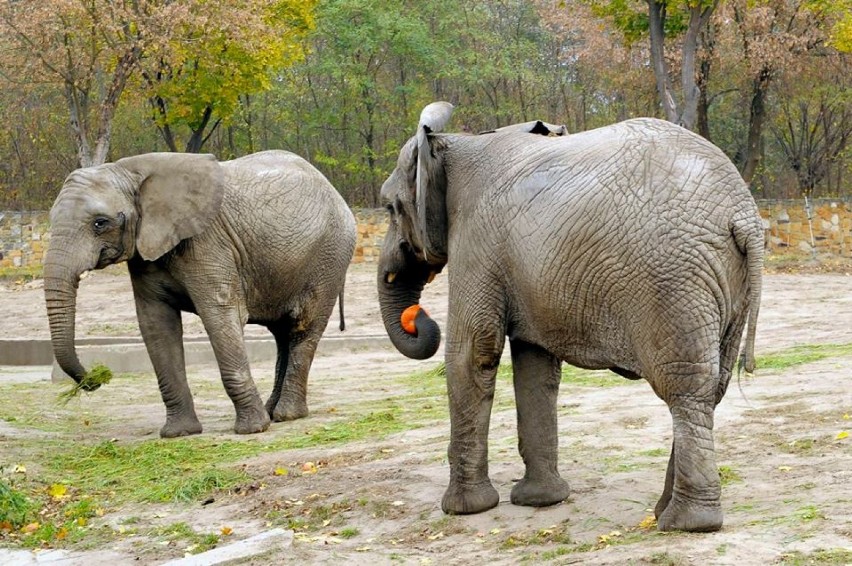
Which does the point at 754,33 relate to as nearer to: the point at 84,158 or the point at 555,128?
the point at 84,158

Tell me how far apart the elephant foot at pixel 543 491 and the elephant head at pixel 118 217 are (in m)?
4.70

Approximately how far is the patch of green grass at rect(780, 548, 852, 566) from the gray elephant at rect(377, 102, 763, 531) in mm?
659

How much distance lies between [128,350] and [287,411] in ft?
16.1

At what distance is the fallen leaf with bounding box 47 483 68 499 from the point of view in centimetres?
912

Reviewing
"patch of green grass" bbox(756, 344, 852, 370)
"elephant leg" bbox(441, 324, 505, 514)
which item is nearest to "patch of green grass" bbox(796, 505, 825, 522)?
"elephant leg" bbox(441, 324, 505, 514)

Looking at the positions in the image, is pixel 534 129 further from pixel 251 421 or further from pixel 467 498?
pixel 251 421

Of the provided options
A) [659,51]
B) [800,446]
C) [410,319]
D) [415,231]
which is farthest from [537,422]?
[659,51]

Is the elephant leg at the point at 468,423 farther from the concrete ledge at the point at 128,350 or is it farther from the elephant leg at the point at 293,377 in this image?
the concrete ledge at the point at 128,350

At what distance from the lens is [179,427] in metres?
11.6

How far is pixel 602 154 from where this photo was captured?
21.3 feet

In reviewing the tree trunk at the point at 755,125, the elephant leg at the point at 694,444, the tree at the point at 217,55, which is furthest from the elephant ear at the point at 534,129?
the tree trunk at the point at 755,125

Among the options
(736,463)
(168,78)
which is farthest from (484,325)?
(168,78)

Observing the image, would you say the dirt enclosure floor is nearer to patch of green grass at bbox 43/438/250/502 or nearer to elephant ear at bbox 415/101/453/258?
patch of green grass at bbox 43/438/250/502

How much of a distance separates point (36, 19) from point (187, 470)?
16.6m
